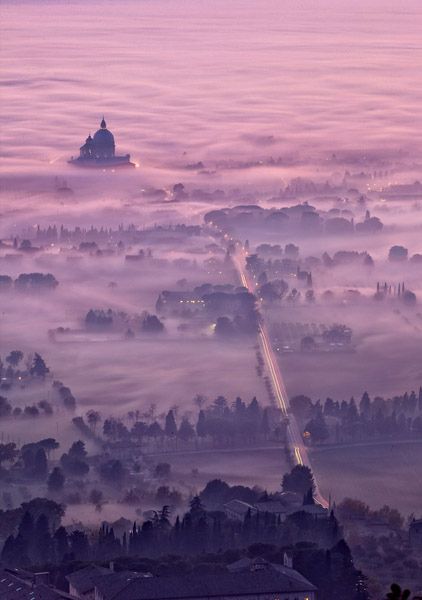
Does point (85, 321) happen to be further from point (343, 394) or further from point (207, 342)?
point (343, 394)

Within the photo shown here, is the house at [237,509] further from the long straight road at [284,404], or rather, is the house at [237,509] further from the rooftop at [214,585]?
the rooftop at [214,585]

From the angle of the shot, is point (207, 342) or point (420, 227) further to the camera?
point (420, 227)

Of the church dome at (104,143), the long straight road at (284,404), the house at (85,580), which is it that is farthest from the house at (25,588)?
the church dome at (104,143)

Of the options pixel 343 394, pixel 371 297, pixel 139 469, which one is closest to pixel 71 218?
pixel 371 297

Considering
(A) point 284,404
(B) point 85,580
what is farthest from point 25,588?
(A) point 284,404

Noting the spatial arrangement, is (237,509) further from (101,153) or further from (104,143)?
(104,143)

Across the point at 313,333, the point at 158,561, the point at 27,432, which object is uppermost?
the point at 313,333

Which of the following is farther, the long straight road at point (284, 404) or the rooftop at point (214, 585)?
the long straight road at point (284, 404)

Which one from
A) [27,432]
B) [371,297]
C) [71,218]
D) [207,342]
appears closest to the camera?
[27,432]
